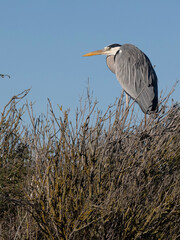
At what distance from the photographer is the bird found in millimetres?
9609

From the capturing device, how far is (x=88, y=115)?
5410 mm

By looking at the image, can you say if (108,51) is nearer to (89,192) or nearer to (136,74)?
(136,74)

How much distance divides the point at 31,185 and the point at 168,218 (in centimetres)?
203

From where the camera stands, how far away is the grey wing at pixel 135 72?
32.5ft

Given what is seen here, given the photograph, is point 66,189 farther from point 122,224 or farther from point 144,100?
point 144,100

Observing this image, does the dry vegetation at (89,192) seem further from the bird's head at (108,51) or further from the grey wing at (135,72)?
the bird's head at (108,51)

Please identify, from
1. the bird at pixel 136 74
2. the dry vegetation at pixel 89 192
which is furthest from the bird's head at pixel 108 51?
the dry vegetation at pixel 89 192

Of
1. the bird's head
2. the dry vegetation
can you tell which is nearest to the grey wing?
the bird's head

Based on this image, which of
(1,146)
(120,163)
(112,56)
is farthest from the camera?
(112,56)

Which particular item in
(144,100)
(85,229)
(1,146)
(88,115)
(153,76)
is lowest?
(85,229)

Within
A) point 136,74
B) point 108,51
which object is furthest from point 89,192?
point 108,51

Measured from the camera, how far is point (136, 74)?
10195mm

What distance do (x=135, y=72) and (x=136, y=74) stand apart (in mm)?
61

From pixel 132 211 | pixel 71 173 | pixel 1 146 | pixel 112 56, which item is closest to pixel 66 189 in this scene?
pixel 71 173
